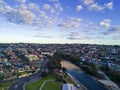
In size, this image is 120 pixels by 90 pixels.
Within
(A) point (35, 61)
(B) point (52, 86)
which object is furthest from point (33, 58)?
(B) point (52, 86)

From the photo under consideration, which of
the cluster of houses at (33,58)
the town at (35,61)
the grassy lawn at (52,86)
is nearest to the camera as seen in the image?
the grassy lawn at (52,86)

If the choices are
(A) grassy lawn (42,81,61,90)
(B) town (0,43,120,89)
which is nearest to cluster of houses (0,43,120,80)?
(B) town (0,43,120,89)

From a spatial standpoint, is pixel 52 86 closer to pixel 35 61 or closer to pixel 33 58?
pixel 35 61

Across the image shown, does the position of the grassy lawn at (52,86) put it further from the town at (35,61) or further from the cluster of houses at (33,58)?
the cluster of houses at (33,58)

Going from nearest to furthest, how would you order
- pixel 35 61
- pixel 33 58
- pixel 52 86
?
pixel 52 86 → pixel 35 61 → pixel 33 58

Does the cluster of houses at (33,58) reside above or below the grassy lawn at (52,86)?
above

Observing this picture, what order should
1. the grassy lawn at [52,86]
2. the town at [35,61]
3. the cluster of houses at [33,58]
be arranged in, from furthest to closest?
the cluster of houses at [33,58]
the town at [35,61]
the grassy lawn at [52,86]

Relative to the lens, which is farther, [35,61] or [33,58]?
[33,58]

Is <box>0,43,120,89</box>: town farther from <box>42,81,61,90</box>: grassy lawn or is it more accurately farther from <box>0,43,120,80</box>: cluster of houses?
<box>42,81,61,90</box>: grassy lawn

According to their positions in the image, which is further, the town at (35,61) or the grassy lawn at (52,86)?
the town at (35,61)

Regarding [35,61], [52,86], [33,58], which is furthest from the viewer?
[33,58]

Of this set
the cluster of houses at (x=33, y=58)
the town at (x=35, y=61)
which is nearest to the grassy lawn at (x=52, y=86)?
the town at (x=35, y=61)

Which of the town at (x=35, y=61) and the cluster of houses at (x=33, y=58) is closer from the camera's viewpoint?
the town at (x=35, y=61)

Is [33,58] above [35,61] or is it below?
above
